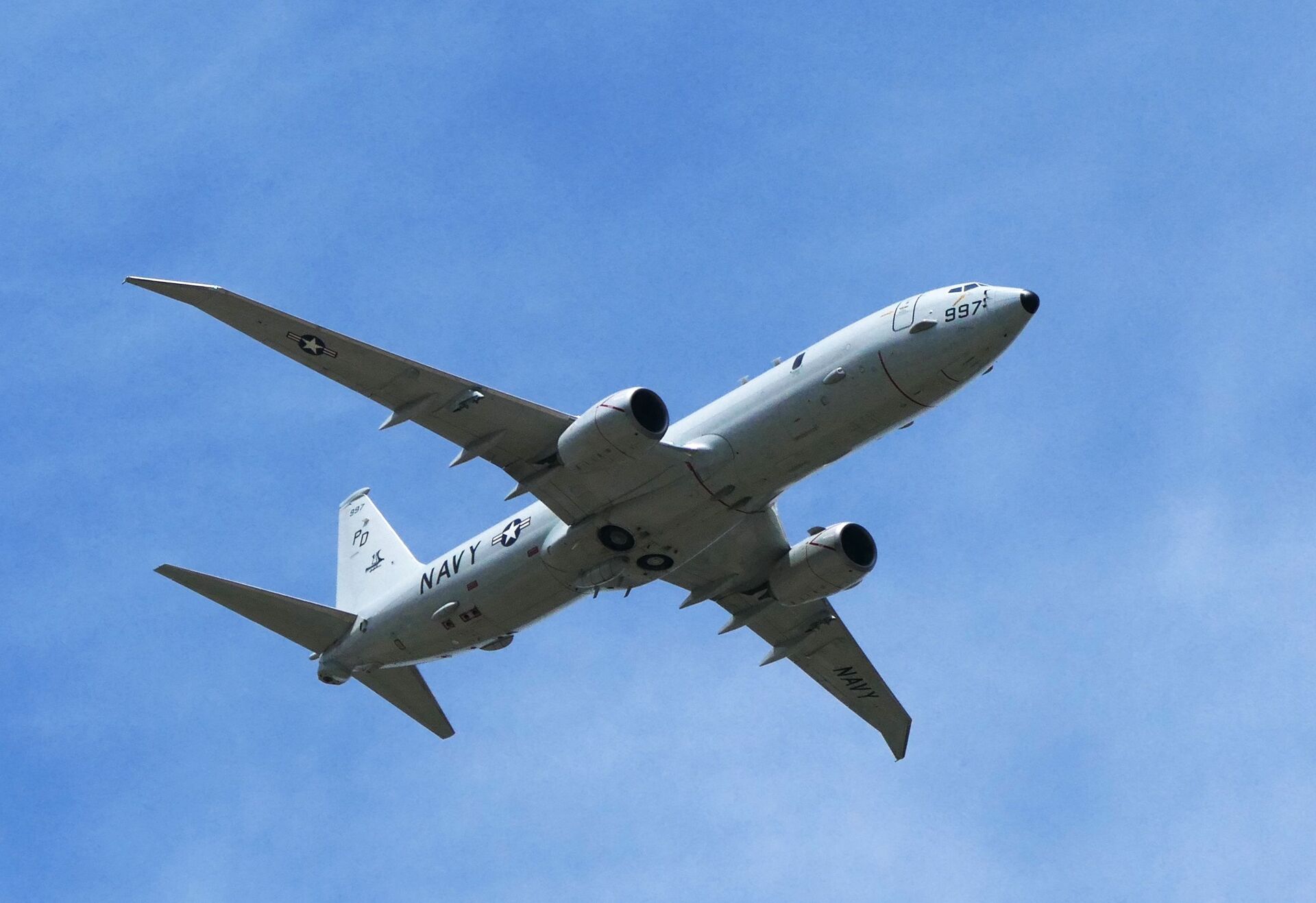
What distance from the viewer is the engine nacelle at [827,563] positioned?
157 feet

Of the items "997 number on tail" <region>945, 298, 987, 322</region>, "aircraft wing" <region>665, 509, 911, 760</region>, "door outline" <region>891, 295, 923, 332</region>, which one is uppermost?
"door outline" <region>891, 295, 923, 332</region>

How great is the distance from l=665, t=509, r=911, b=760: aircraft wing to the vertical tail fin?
28.4 ft

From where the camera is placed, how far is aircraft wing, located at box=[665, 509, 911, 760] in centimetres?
4925

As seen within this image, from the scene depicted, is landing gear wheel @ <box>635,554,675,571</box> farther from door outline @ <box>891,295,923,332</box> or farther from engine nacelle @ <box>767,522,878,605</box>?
door outline @ <box>891,295,923,332</box>

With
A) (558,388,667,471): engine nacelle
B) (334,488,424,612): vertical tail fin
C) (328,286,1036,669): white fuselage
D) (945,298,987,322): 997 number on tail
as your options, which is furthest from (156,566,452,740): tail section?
(945,298,987,322): 997 number on tail

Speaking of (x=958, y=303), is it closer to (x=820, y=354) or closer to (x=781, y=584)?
(x=820, y=354)

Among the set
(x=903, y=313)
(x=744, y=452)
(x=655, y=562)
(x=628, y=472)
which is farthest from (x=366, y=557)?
(x=903, y=313)

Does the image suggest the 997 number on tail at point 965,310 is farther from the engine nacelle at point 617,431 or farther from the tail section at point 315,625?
the tail section at point 315,625

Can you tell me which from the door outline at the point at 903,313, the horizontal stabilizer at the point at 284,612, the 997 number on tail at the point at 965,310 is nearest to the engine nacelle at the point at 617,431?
the door outline at the point at 903,313

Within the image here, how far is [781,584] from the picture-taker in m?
49.0

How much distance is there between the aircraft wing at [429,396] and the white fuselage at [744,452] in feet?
5.73

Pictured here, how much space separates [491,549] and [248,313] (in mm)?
9664

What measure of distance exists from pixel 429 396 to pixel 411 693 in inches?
482

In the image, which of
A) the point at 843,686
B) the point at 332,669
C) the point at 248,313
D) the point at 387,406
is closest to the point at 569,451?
the point at 387,406
